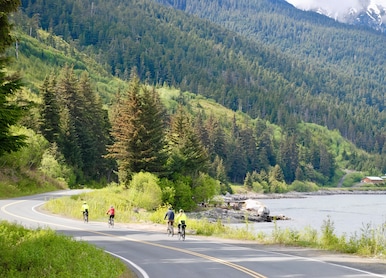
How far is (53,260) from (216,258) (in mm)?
7237

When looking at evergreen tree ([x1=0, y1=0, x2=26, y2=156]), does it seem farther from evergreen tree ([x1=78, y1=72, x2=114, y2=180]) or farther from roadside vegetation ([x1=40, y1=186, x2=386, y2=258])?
evergreen tree ([x1=78, y1=72, x2=114, y2=180])

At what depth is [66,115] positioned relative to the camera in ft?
266

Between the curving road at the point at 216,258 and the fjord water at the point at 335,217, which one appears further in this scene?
the fjord water at the point at 335,217

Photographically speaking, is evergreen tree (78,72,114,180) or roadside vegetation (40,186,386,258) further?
evergreen tree (78,72,114,180)

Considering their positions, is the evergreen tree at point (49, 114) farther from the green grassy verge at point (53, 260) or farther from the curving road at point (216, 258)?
the green grassy verge at point (53, 260)

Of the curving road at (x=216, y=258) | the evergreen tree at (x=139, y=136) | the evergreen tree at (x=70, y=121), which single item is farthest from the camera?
the evergreen tree at (x=70, y=121)

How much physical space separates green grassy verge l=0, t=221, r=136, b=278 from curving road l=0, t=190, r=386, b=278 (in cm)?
166

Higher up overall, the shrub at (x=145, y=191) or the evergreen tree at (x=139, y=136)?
the evergreen tree at (x=139, y=136)

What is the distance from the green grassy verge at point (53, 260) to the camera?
1781 centimetres

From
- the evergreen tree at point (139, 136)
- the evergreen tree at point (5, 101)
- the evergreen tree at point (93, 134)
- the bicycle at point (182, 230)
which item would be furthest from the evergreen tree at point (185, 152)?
the evergreen tree at point (5, 101)

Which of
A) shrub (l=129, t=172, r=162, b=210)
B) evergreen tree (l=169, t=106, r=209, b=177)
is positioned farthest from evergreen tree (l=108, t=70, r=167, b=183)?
evergreen tree (l=169, t=106, r=209, b=177)

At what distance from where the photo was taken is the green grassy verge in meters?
17.8

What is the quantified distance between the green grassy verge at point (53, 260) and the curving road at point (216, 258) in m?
1.66

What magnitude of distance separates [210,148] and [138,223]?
10708 centimetres
